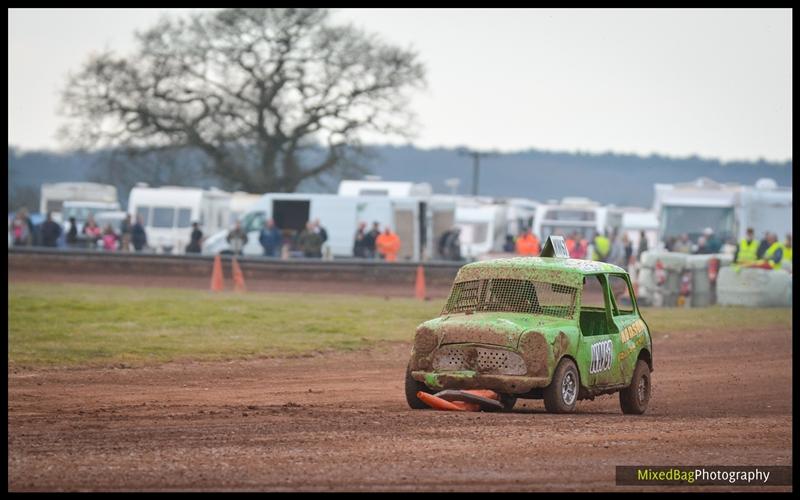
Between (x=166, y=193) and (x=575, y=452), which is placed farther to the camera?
(x=166, y=193)

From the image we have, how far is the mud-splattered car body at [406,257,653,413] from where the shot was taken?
13.1 meters

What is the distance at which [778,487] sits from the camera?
9859 millimetres

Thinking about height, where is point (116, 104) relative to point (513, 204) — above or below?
above

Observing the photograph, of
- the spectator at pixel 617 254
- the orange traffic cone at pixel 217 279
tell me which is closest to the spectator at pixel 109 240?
the orange traffic cone at pixel 217 279

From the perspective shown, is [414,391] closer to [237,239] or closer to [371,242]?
[371,242]

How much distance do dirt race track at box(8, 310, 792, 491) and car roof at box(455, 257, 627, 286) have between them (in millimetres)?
1362

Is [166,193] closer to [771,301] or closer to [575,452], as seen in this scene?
[771,301]

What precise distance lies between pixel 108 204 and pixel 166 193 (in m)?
6.71

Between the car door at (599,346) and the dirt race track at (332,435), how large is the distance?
400 millimetres

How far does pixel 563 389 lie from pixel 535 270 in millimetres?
1414

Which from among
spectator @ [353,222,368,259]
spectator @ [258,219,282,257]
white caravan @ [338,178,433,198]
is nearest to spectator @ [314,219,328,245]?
spectator @ [353,222,368,259]

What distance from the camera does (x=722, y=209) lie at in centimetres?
4109

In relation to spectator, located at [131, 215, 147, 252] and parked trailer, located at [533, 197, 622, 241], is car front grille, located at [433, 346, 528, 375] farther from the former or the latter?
parked trailer, located at [533, 197, 622, 241]
